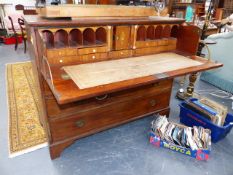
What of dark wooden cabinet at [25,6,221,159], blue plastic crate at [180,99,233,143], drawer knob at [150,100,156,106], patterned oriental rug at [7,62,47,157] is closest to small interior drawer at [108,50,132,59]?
dark wooden cabinet at [25,6,221,159]

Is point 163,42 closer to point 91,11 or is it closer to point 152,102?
point 152,102

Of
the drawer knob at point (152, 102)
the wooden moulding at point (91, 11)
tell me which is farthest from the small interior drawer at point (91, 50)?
the drawer knob at point (152, 102)

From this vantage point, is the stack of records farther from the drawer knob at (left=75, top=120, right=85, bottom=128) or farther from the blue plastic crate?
the drawer knob at (left=75, top=120, right=85, bottom=128)

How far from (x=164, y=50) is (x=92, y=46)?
2.24 feet

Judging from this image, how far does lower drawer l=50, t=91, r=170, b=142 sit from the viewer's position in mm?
1394

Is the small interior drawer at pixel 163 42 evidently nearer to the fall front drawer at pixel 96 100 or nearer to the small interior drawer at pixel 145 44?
the small interior drawer at pixel 145 44

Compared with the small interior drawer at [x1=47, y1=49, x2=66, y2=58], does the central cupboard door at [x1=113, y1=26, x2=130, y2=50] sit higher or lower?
higher

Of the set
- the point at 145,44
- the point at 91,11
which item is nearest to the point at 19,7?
the point at 91,11

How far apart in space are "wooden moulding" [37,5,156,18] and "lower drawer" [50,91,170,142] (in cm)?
70

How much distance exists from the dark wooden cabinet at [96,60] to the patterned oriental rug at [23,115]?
33cm

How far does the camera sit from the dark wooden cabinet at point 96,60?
3.51 ft

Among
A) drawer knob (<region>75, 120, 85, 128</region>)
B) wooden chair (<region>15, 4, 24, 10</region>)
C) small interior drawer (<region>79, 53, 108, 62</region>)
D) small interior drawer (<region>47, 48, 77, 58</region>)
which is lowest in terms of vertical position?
drawer knob (<region>75, 120, 85, 128</region>)

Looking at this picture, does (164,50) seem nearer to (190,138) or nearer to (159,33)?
(159,33)

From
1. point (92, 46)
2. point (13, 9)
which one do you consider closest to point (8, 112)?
point (92, 46)
